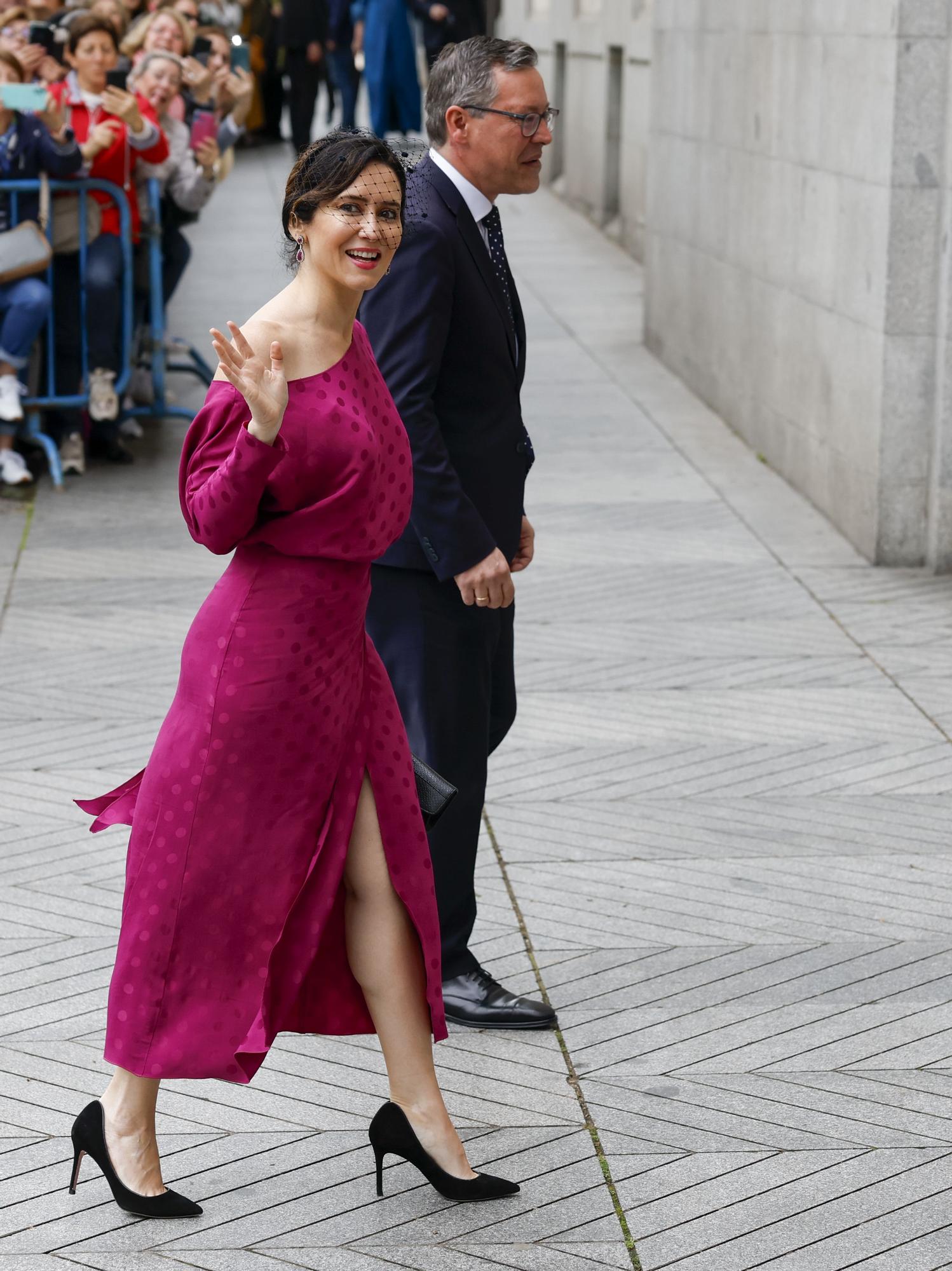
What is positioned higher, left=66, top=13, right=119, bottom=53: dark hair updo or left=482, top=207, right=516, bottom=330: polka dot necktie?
left=66, top=13, right=119, bottom=53: dark hair updo

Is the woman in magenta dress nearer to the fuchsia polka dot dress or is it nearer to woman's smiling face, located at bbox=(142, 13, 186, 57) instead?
the fuchsia polka dot dress

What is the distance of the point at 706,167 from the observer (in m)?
12.1

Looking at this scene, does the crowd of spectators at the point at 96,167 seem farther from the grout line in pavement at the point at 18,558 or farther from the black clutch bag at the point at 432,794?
the black clutch bag at the point at 432,794

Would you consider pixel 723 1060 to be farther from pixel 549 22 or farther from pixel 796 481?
pixel 549 22

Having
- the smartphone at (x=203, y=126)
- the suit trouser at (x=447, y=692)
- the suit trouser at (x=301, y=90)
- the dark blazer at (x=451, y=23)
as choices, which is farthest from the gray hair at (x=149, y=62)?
the suit trouser at (x=301, y=90)

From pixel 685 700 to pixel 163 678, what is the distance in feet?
6.00

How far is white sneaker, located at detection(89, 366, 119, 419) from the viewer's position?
9.91 m

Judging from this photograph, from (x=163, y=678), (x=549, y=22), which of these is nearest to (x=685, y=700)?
(x=163, y=678)

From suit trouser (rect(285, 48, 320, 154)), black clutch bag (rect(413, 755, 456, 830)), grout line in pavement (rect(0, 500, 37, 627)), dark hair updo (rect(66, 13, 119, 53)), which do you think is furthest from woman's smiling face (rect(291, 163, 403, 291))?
suit trouser (rect(285, 48, 320, 154))

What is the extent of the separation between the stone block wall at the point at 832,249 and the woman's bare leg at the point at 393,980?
5.12 meters

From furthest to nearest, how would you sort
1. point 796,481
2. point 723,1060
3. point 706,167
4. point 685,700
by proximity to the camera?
point 706,167, point 796,481, point 685,700, point 723,1060

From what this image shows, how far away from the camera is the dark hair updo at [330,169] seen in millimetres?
3457

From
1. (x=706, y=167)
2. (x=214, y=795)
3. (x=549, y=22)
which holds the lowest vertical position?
(x=214, y=795)

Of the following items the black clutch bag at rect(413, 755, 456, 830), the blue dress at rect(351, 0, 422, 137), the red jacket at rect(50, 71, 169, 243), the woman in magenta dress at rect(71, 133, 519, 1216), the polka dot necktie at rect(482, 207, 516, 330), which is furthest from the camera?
the blue dress at rect(351, 0, 422, 137)
